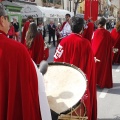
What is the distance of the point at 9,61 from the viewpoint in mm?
2316

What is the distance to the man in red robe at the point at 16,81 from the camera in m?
2.31

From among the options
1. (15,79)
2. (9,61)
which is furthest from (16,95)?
(9,61)

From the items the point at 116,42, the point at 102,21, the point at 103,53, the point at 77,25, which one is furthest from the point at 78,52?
the point at 116,42

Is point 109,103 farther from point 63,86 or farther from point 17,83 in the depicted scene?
point 17,83

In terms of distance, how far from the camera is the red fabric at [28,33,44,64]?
279 inches

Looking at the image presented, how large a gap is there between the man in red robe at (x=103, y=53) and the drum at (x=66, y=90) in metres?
4.19

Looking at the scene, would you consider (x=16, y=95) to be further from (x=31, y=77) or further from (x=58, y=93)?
(x=58, y=93)

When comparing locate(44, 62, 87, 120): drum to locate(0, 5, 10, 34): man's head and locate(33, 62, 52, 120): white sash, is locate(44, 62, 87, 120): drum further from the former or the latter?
locate(0, 5, 10, 34): man's head

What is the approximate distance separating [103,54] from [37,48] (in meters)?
1.74

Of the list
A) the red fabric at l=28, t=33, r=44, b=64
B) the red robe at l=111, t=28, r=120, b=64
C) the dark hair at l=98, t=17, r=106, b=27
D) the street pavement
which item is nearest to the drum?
the street pavement

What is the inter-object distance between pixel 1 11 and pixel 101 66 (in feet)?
19.1

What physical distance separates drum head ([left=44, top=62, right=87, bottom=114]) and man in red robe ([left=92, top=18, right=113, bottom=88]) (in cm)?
419

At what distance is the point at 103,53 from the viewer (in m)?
7.85

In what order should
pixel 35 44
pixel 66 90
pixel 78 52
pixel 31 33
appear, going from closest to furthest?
pixel 66 90 → pixel 78 52 → pixel 31 33 → pixel 35 44
